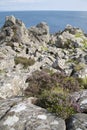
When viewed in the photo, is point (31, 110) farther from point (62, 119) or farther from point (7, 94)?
point (7, 94)

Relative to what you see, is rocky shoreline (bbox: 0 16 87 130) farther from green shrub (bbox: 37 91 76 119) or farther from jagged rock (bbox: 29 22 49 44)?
jagged rock (bbox: 29 22 49 44)

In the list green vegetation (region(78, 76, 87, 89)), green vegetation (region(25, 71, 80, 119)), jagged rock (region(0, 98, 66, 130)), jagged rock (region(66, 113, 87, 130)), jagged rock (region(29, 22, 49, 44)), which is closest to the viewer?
jagged rock (region(66, 113, 87, 130))

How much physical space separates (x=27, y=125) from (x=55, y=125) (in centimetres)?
101

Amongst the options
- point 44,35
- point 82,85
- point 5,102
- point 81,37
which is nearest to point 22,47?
point 44,35

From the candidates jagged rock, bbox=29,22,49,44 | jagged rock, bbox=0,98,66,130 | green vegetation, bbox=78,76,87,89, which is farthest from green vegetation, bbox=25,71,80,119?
jagged rock, bbox=29,22,49,44

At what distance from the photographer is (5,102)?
12477 millimetres

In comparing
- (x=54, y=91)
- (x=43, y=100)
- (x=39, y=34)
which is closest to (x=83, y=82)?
(x=54, y=91)

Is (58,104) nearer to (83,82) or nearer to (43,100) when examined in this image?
(43,100)

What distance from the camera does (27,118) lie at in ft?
34.9

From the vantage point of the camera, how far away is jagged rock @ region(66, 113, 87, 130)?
9952 mm

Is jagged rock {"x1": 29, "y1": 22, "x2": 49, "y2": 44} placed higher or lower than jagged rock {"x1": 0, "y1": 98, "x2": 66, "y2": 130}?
lower

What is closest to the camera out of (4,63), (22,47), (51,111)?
(51,111)

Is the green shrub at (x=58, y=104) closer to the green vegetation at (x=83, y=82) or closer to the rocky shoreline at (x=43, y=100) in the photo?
the rocky shoreline at (x=43, y=100)

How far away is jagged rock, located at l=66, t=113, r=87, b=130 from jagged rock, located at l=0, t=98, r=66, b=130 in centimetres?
23
